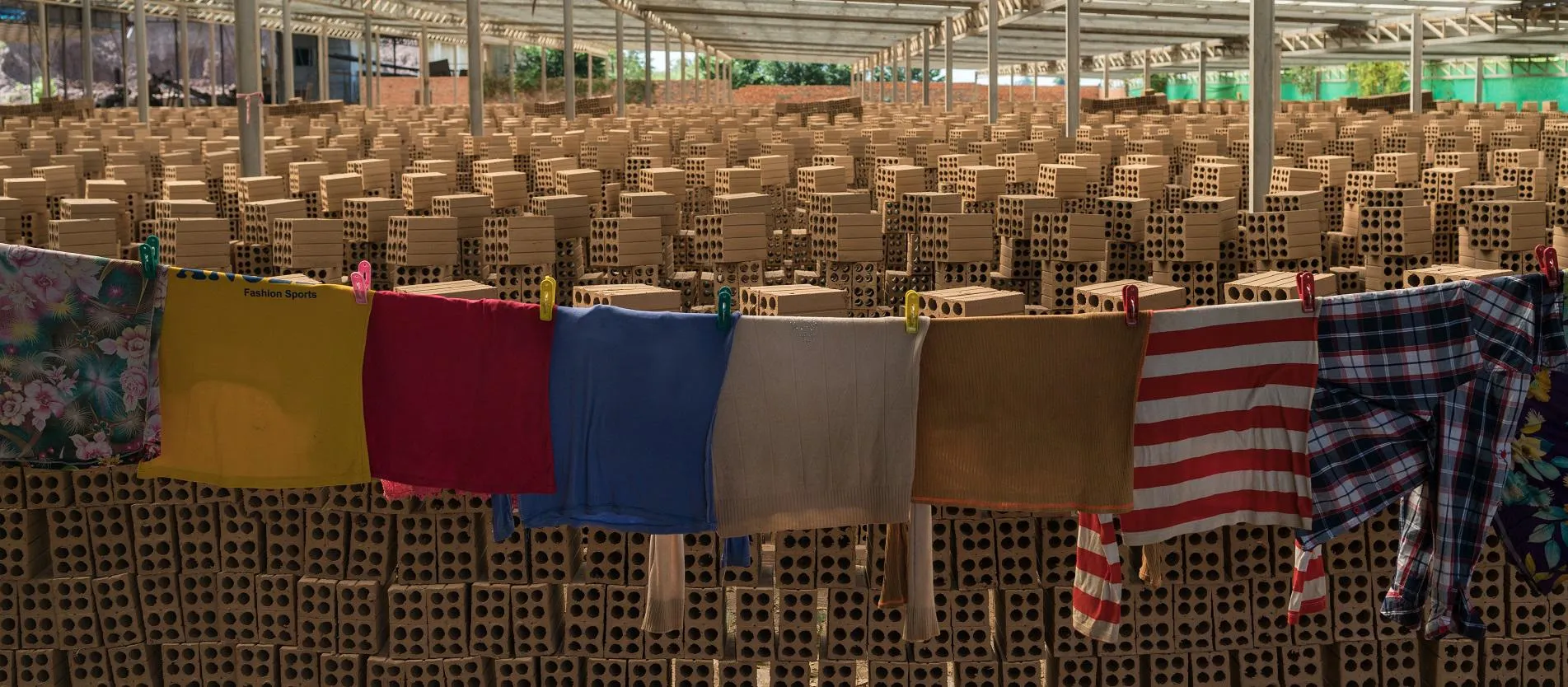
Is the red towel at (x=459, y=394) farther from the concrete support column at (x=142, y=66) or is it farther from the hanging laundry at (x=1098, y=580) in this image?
the concrete support column at (x=142, y=66)

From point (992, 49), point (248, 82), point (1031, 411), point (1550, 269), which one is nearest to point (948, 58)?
point (992, 49)

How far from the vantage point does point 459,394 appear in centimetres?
476

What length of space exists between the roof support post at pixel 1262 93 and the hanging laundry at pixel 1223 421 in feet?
25.7

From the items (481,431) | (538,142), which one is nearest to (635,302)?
(481,431)

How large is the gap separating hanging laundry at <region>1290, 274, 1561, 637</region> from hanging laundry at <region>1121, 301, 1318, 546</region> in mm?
78

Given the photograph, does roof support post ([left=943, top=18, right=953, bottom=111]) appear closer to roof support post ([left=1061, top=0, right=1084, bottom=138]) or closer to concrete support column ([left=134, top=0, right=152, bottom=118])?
roof support post ([left=1061, top=0, right=1084, bottom=138])

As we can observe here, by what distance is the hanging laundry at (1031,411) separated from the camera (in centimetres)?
468

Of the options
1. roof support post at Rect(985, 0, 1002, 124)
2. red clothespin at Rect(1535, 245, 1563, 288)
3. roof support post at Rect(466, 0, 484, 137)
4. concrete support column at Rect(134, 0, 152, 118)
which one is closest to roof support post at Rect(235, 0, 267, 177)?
roof support post at Rect(466, 0, 484, 137)

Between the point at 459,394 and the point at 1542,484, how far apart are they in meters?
3.61

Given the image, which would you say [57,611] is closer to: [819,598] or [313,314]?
[313,314]

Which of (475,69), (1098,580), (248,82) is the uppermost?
(475,69)

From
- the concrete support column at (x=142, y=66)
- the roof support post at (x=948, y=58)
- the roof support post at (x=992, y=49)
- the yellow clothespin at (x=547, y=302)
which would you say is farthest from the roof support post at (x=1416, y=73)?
the yellow clothespin at (x=547, y=302)

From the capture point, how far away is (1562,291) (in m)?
4.75

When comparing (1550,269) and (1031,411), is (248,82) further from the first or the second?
(1550,269)
